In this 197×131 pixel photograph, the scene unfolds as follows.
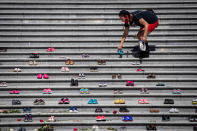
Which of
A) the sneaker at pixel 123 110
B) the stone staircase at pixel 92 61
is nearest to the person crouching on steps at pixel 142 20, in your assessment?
Answer: the stone staircase at pixel 92 61

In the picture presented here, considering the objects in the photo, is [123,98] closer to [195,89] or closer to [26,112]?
[195,89]

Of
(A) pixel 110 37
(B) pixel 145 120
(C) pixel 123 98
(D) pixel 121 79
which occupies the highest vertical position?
(A) pixel 110 37

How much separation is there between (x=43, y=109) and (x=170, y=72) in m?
4.59

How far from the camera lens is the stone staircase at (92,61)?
8555 millimetres

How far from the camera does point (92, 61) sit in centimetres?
996

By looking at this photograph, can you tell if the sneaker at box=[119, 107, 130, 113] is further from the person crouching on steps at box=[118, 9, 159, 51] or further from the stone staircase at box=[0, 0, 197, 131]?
the person crouching on steps at box=[118, 9, 159, 51]

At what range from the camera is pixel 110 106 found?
8.70m

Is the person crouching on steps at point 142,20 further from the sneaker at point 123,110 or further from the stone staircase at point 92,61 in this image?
the sneaker at point 123,110

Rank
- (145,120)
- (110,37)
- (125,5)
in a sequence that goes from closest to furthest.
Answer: (145,120)
(110,37)
(125,5)

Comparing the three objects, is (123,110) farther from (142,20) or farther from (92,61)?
(142,20)

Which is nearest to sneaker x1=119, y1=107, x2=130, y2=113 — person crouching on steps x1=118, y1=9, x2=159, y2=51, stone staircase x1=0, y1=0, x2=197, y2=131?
stone staircase x1=0, y1=0, x2=197, y2=131

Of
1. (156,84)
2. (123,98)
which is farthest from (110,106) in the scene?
(156,84)

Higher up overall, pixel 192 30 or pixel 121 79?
pixel 192 30

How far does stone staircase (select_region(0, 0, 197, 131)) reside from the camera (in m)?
8.55
